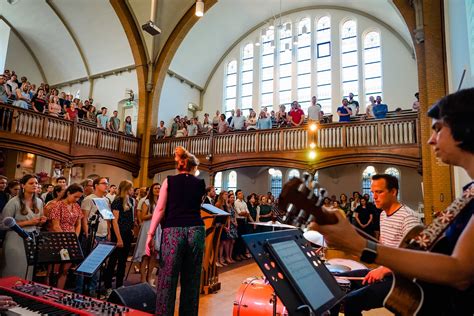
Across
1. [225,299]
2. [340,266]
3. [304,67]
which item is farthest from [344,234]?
[304,67]

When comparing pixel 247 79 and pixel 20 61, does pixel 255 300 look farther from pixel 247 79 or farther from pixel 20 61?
pixel 20 61

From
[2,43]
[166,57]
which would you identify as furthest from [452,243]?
[2,43]

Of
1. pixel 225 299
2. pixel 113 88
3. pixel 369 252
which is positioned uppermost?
pixel 113 88

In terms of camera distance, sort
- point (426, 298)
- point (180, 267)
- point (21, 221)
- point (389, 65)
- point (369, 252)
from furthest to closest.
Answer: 1. point (389, 65)
2. point (21, 221)
3. point (180, 267)
4. point (426, 298)
5. point (369, 252)

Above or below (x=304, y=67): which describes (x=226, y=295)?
below

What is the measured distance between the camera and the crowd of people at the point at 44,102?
32.0 ft

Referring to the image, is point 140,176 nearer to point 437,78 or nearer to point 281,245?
point 437,78

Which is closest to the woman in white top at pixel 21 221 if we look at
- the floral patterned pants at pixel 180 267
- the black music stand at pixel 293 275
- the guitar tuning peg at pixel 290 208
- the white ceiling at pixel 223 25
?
the floral patterned pants at pixel 180 267

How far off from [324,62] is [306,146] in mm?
5973

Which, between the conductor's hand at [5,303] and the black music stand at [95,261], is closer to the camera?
the conductor's hand at [5,303]

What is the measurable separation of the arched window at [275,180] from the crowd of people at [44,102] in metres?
7.34

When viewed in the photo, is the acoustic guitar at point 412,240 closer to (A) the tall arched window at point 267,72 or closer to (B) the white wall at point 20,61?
(A) the tall arched window at point 267,72

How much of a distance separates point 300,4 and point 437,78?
10.1m

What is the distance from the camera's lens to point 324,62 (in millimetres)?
15031
